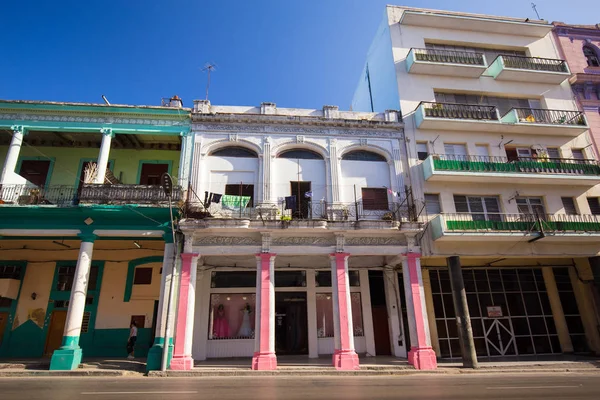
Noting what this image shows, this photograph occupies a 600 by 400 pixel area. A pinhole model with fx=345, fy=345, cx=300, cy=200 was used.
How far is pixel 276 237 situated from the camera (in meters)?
14.1

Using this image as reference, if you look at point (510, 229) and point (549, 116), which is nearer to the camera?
point (510, 229)

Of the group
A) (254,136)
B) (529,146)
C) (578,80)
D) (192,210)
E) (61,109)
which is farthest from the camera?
(578,80)

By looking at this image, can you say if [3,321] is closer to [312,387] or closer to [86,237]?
[86,237]

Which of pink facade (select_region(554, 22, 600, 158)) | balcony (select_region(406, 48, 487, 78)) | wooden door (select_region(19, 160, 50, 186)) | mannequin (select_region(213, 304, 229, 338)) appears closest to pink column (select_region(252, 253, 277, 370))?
mannequin (select_region(213, 304, 229, 338))

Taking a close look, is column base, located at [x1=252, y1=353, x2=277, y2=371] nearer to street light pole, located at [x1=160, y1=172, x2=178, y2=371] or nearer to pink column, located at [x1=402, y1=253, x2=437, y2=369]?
street light pole, located at [x1=160, y1=172, x2=178, y2=371]

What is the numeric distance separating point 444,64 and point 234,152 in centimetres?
1157

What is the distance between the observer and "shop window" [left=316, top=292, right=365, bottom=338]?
15992 millimetres

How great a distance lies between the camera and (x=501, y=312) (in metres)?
16.8

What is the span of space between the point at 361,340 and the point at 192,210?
379 inches

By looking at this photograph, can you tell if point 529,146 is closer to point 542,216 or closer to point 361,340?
point 542,216

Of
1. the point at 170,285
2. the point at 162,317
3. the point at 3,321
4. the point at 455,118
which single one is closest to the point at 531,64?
the point at 455,118

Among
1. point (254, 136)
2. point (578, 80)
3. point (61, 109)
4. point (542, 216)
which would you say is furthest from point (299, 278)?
point (578, 80)

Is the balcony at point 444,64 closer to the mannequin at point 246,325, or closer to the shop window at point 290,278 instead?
the shop window at point 290,278

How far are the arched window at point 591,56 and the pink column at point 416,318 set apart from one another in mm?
16414
